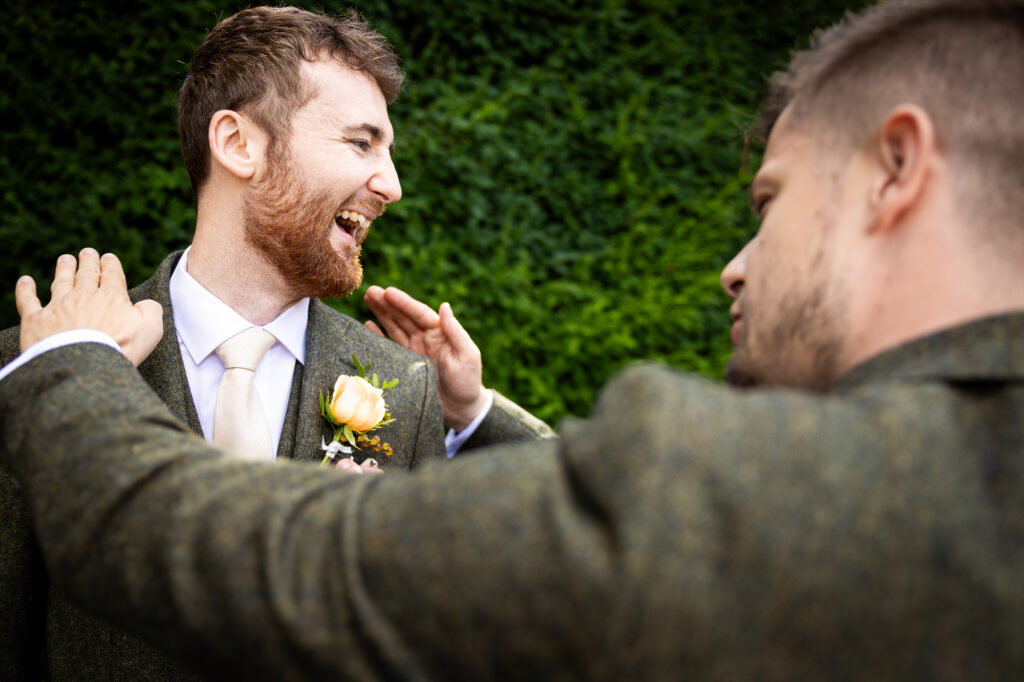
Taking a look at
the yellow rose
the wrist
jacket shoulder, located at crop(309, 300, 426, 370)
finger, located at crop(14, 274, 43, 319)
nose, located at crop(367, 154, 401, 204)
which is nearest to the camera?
finger, located at crop(14, 274, 43, 319)

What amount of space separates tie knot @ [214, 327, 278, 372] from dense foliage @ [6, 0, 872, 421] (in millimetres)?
1498

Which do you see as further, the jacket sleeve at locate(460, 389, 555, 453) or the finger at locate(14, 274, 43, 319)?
the jacket sleeve at locate(460, 389, 555, 453)

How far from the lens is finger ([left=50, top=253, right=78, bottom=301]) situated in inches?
61.1

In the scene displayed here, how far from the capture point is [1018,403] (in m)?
0.90

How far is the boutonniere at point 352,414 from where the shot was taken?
208cm

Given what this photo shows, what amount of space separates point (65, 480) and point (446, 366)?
168 cm

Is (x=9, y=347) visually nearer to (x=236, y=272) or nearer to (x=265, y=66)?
(x=236, y=272)

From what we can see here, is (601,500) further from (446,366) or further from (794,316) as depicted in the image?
(446,366)

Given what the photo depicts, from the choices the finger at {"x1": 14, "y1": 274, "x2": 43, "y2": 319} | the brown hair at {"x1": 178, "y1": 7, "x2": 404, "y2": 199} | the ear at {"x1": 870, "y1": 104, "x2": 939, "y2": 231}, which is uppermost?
the ear at {"x1": 870, "y1": 104, "x2": 939, "y2": 231}

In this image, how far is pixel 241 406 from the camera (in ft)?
6.64

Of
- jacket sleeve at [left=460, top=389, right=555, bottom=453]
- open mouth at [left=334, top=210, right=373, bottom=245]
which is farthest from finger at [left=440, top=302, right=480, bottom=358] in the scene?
open mouth at [left=334, top=210, right=373, bottom=245]

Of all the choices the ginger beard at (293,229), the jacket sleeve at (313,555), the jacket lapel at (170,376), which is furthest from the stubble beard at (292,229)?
the jacket sleeve at (313,555)

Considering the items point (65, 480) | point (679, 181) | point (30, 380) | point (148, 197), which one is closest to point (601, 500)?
point (65, 480)

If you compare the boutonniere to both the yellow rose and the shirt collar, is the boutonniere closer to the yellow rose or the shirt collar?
the yellow rose
